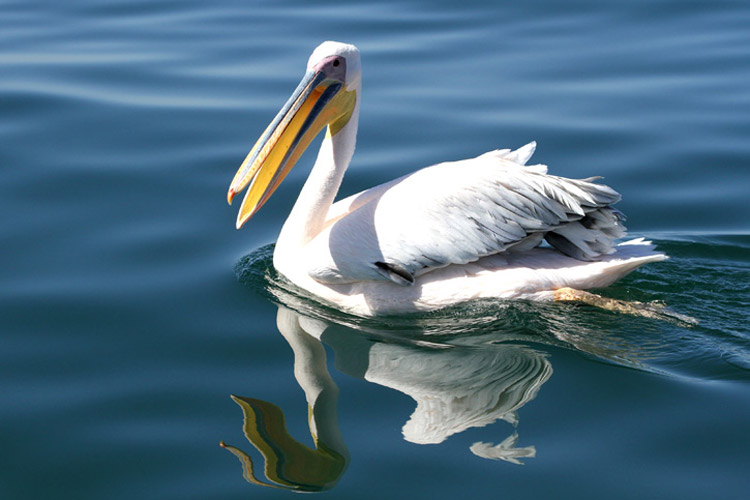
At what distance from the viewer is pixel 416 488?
3496mm

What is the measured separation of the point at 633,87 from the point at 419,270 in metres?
3.99

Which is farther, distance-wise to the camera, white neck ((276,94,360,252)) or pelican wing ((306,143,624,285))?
white neck ((276,94,360,252))

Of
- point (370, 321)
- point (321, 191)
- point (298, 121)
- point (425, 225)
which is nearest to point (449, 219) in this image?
point (425, 225)

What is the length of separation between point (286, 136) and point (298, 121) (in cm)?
10

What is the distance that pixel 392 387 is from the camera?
423 cm

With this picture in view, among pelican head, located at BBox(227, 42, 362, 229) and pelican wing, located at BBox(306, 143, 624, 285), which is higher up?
pelican head, located at BBox(227, 42, 362, 229)

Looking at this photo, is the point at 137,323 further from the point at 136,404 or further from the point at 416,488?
the point at 416,488

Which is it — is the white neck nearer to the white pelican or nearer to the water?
the white pelican

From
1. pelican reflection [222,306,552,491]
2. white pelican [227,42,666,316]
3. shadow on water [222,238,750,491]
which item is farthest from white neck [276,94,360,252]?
pelican reflection [222,306,552,491]

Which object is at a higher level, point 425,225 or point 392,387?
point 425,225

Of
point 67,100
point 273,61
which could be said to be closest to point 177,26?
point 273,61

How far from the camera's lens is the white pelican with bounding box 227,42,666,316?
480 centimetres

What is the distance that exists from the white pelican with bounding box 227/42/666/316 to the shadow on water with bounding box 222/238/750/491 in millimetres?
130

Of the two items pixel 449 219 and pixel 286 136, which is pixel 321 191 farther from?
pixel 449 219
